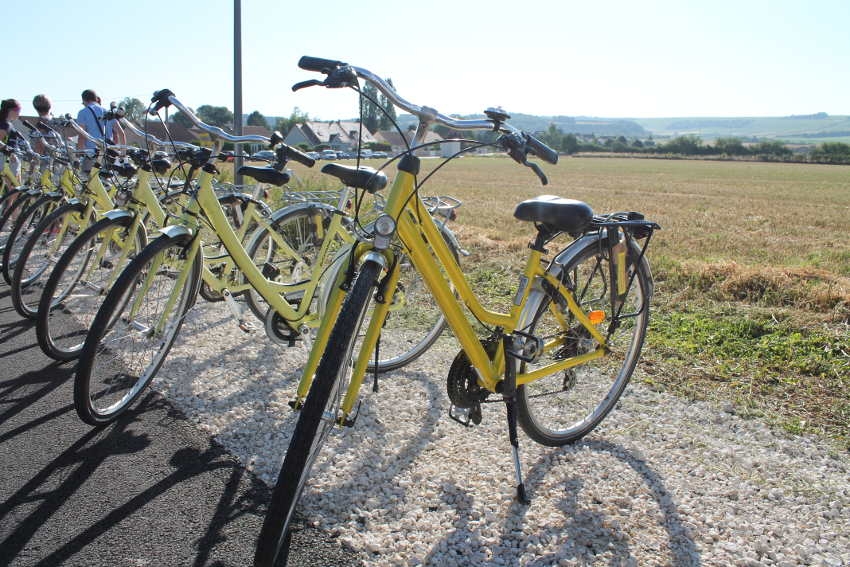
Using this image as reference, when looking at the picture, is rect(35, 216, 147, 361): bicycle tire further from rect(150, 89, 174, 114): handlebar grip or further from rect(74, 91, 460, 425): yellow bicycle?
rect(150, 89, 174, 114): handlebar grip

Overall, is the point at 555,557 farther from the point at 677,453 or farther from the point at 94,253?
the point at 94,253

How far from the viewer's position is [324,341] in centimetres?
240

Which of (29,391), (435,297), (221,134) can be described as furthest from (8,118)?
(435,297)

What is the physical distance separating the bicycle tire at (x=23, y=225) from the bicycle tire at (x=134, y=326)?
2222 millimetres

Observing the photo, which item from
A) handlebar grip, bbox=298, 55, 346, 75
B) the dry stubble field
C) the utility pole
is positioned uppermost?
the utility pole

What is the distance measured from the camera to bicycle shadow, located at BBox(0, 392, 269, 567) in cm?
235

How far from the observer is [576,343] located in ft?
9.96

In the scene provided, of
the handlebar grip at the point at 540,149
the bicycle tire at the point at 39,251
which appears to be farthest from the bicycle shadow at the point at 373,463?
the bicycle tire at the point at 39,251

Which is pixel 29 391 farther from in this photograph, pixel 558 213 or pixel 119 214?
pixel 558 213

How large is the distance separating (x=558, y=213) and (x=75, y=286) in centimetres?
368

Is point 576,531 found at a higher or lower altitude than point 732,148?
lower

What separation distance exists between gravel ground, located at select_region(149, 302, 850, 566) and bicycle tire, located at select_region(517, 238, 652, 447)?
0.13 metres

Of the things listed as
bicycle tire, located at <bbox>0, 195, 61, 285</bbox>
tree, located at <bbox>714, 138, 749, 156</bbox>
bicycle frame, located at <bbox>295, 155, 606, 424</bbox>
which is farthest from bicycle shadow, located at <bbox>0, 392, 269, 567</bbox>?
tree, located at <bbox>714, 138, 749, 156</bbox>

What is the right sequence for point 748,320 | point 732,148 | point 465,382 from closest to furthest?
point 465,382
point 748,320
point 732,148
